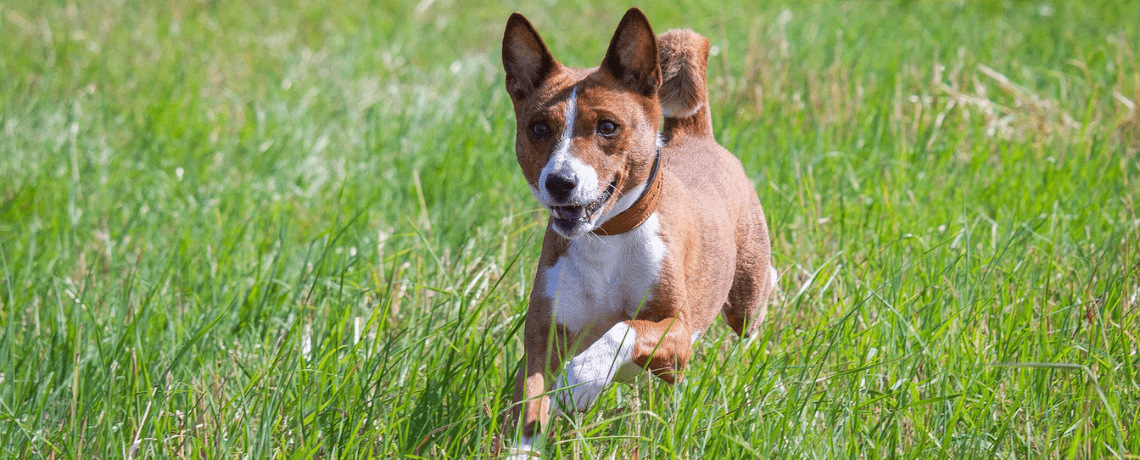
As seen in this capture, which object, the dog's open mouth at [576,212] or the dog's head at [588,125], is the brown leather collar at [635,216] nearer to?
the dog's head at [588,125]

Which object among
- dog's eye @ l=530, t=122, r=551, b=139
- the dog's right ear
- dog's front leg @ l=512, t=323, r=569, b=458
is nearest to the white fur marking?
dog's front leg @ l=512, t=323, r=569, b=458

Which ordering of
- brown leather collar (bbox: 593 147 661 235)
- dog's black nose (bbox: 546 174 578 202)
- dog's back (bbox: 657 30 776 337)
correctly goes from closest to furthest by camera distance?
dog's black nose (bbox: 546 174 578 202) → brown leather collar (bbox: 593 147 661 235) → dog's back (bbox: 657 30 776 337)

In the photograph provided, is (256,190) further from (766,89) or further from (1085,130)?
(1085,130)

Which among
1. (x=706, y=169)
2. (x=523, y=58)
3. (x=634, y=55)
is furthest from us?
(x=706, y=169)

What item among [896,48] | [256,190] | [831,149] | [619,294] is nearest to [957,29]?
[896,48]

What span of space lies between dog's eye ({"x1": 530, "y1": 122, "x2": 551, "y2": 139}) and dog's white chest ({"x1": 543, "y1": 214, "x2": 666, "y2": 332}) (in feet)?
1.01

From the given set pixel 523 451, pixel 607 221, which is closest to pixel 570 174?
pixel 607 221

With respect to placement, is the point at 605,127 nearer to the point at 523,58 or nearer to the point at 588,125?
the point at 588,125

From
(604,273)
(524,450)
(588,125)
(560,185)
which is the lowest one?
(524,450)

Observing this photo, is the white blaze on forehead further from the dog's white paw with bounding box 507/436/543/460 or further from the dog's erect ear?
the dog's white paw with bounding box 507/436/543/460

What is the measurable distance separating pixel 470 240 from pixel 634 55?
1.93 metres

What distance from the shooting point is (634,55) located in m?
2.62

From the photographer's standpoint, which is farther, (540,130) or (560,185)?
(540,130)

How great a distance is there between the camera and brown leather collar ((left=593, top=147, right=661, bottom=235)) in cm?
262
